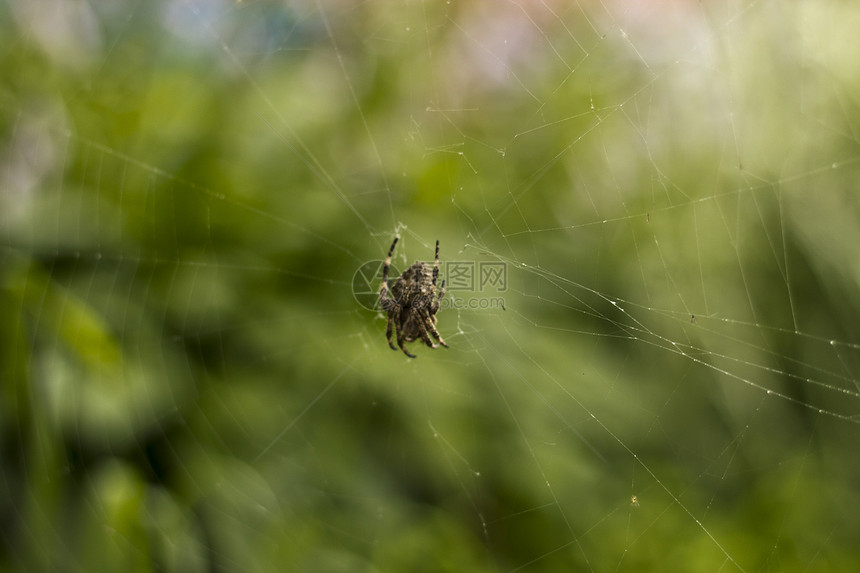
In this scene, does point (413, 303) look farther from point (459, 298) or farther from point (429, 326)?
point (459, 298)

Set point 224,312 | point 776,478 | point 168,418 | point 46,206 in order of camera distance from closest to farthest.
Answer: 1. point 776,478
2. point 168,418
3. point 46,206
4. point 224,312

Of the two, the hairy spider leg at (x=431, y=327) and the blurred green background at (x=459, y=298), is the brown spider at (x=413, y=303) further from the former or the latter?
the blurred green background at (x=459, y=298)

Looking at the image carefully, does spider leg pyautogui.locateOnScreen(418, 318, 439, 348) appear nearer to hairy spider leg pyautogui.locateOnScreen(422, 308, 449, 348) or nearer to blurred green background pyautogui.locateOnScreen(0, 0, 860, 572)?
hairy spider leg pyautogui.locateOnScreen(422, 308, 449, 348)

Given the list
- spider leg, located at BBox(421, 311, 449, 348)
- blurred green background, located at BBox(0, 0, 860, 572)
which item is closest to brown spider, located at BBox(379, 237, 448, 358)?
spider leg, located at BBox(421, 311, 449, 348)

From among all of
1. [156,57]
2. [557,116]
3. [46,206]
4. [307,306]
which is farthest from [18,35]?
[557,116]

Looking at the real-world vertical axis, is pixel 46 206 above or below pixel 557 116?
above

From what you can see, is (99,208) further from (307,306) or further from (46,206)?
(307,306)
